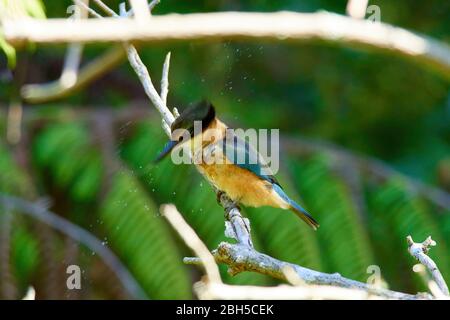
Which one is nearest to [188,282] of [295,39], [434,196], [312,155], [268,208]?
[268,208]

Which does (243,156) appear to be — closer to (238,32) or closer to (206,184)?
(206,184)

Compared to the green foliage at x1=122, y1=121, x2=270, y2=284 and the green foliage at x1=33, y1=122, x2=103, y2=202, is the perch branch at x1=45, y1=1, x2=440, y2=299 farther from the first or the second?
the green foliage at x1=33, y1=122, x2=103, y2=202

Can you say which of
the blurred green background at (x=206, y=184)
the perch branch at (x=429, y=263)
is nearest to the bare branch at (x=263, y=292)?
the perch branch at (x=429, y=263)

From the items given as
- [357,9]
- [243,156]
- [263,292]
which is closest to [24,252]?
[243,156]

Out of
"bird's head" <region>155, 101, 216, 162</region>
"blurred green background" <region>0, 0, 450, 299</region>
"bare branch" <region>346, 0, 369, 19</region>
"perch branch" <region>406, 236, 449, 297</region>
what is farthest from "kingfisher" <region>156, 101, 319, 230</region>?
"bare branch" <region>346, 0, 369, 19</region>

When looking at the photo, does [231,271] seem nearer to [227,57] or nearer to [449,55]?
[449,55]

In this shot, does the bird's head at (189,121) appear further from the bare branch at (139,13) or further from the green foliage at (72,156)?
the green foliage at (72,156)
